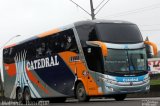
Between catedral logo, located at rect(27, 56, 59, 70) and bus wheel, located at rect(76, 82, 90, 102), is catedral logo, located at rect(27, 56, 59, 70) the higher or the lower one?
the higher one

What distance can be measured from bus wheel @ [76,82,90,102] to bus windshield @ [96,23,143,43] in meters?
2.70

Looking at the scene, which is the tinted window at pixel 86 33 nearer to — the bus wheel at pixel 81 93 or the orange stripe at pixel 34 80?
the bus wheel at pixel 81 93

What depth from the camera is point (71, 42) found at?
24.0 meters

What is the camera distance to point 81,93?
937 inches

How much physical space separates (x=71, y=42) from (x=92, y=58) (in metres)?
1.67

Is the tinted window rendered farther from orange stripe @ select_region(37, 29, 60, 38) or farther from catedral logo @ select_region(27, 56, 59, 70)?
catedral logo @ select_region(27, 56, 59, 70)

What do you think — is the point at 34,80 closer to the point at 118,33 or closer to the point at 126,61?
the point at 118,33

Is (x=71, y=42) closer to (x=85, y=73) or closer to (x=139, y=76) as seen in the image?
(x=85, y=73)

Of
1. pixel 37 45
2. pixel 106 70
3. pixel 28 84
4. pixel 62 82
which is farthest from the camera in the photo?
pixel 28 84

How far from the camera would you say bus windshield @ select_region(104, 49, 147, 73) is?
2244cm

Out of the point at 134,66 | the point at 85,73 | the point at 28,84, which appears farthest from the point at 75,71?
→ the point at 28,84

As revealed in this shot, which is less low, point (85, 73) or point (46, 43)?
point (46, 43)

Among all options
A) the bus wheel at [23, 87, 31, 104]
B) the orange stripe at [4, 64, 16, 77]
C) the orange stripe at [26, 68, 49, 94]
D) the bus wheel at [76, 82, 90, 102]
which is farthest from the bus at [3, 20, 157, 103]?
the orange stripe at [4, 64, 16, 77]

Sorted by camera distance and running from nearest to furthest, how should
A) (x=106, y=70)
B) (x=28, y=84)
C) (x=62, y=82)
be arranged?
(x=106, y=70) → (x=62, y=82) → (x=28, y=84)
